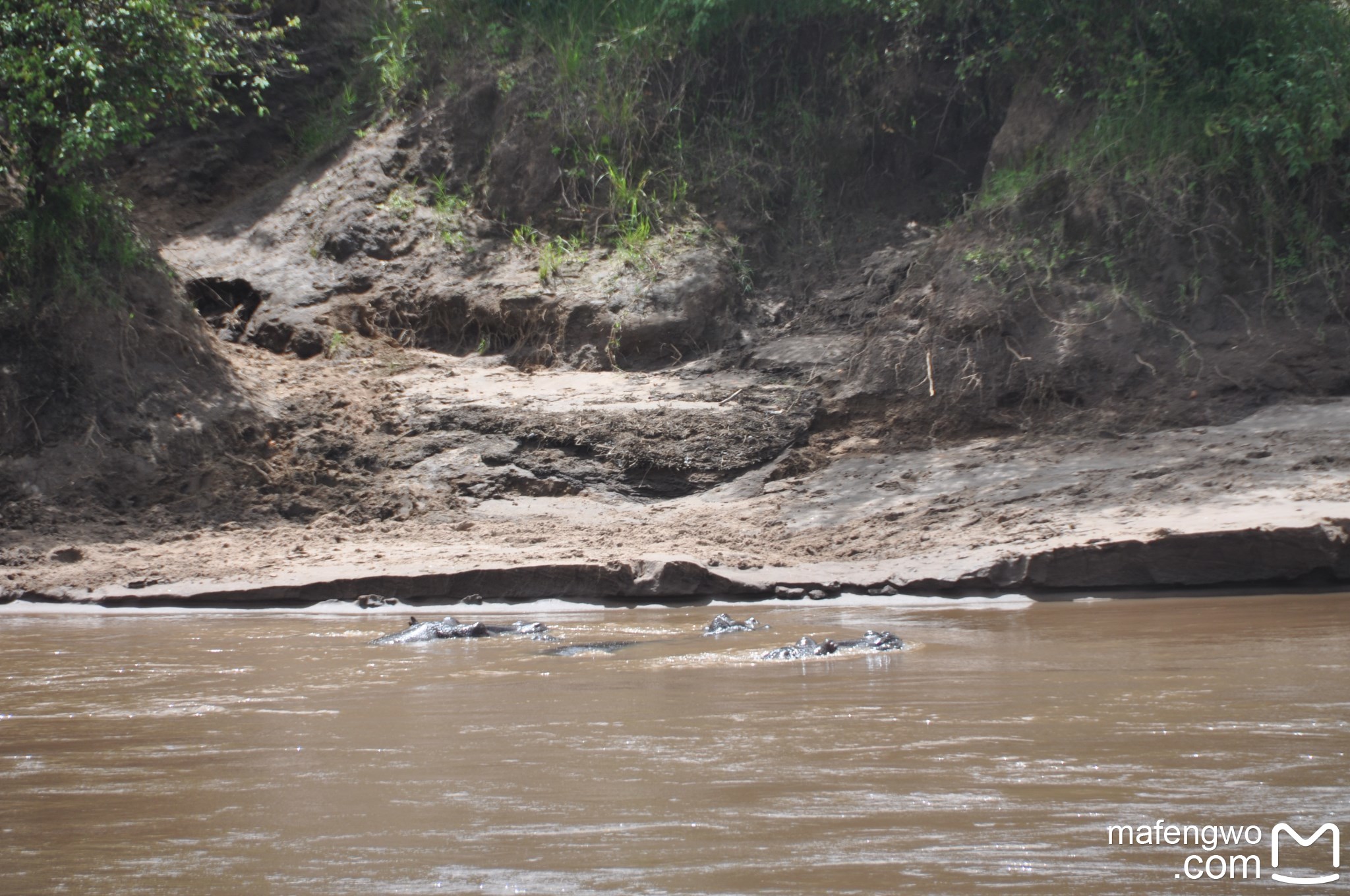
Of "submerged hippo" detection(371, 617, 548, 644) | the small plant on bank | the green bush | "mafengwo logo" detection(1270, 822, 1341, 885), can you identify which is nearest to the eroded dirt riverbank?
the small plant on bank

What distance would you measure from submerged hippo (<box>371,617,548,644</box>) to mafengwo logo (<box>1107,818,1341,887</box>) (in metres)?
3.01

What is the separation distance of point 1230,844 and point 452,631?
10.9 ft

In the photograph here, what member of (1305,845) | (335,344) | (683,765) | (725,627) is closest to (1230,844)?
(1305,845)

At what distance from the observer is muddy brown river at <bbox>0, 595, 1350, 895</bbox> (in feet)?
6.06

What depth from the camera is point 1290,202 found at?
792 centimetres

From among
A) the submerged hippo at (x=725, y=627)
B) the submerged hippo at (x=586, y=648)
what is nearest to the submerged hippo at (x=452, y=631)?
the submerged hippo at (x=586, y=648)

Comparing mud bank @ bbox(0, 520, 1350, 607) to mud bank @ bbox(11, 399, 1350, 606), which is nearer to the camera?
mud bank @ bbox(0, 520, 1350, 607)

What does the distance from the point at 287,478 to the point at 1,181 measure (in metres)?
2.89

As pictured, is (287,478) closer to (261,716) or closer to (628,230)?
(628,230)

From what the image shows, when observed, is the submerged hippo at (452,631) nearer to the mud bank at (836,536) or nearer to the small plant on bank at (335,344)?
the mud bank at (836,536)

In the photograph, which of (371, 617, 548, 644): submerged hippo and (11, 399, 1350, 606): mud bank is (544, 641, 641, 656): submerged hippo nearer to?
(371, 617, 548, 644): submerged hippo

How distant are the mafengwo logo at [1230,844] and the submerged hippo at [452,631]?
3.01 meters

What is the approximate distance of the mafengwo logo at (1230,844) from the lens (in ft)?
5.75

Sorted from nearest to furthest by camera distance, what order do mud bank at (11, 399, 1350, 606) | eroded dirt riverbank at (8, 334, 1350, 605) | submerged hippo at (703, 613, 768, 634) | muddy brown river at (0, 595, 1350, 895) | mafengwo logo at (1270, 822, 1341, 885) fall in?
1. mafengwo logo at (1270, 822, 1341, 885)
2. muddy brown river at (0, 595, 1350, 895)
3. submerged hippo at (703, 613, 768, 634)
4. mud bank at (11, 399, 1350, 606)
5. eroded dirt riverbank at (8, 334, 1350, 605)
